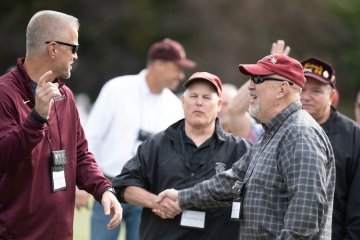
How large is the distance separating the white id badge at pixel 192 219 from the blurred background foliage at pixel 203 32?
25986 millimetres

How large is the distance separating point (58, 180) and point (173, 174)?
119 cm

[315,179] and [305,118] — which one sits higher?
[305,118]

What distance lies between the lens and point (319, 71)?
7156 millimetres

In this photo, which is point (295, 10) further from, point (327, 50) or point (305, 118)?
point (305, 118)

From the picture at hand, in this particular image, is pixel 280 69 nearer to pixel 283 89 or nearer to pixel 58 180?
pixel 283 89

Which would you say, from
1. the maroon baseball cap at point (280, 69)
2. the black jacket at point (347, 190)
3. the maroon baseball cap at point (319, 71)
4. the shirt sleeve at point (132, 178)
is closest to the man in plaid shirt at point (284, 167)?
the maroon baseball cap at point (280, 69)

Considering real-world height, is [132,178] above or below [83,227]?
above

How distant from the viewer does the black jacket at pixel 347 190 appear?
661 cm

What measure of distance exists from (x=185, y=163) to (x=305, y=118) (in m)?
1.46

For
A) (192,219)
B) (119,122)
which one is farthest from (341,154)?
(119,122)

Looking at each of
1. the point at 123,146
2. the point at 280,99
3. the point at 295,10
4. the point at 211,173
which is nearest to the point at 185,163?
the point at 211,173

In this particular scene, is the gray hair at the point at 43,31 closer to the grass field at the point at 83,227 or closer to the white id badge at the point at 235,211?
the white id badge at the point at 235,211

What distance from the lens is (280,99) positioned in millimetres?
5602

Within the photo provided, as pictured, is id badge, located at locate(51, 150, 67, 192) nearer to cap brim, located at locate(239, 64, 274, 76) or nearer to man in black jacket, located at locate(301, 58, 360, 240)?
cap brim, located at locate(239, 64, 274, 76)
